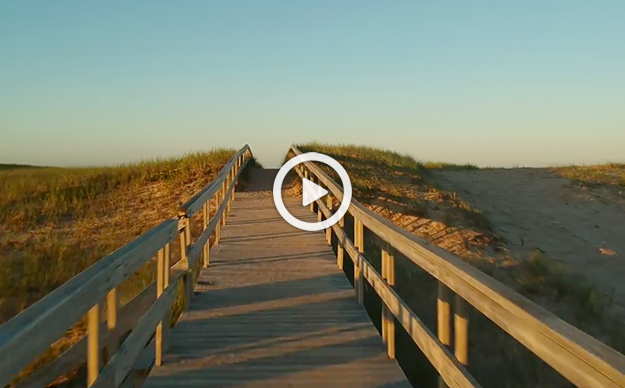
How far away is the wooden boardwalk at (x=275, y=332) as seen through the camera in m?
3.90

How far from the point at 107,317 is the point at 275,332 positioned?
73.6 inches

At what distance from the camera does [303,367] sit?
4086 millimetres

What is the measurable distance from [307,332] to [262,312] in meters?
0.71

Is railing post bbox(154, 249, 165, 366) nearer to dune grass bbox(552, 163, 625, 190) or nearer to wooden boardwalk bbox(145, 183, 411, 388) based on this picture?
wooden boardwalk bbox(145, 183, 411, 388)

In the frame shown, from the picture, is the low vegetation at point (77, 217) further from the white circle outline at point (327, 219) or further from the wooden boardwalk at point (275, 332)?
the white circle outline at point (327, 219)

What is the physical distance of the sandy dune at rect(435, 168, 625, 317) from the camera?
11.9 metres

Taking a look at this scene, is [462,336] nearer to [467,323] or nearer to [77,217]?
[467,323]

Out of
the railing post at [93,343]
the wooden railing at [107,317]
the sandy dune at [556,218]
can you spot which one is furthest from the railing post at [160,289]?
the sandy dune at [556,218]

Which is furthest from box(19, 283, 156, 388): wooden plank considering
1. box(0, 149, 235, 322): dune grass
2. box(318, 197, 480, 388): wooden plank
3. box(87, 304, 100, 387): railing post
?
box(0, 149, 235, 322): dune grass

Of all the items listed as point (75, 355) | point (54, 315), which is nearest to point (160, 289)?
point (75, 355)

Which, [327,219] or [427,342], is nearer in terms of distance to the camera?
[427,342]

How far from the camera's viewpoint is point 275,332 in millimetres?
4855

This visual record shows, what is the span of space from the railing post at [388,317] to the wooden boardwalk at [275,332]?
89mm

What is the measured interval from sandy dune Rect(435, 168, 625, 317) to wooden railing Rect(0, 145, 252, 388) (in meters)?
7.37
